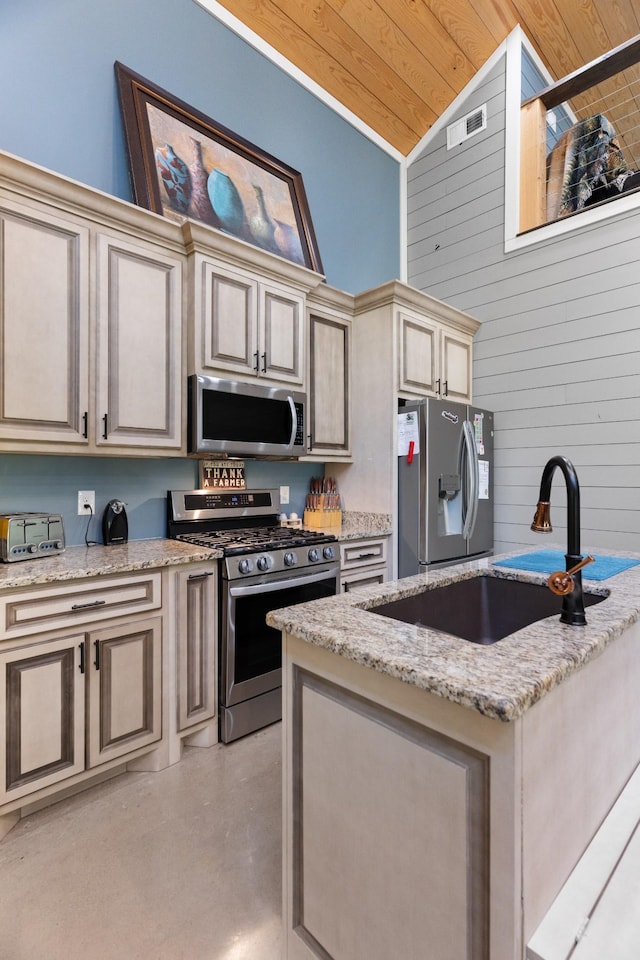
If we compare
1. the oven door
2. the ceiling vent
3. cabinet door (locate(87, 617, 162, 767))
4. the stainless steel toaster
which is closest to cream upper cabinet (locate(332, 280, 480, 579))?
the oven door

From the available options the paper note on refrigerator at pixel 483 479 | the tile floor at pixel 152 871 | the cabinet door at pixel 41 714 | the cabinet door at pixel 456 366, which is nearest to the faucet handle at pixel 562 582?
the tile floor at pixel 152 871

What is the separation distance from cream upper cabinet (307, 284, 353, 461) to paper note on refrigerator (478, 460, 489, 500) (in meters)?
0.94

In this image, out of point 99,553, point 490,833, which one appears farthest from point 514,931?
point 99,553

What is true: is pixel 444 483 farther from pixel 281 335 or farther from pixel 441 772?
pixel 441 772

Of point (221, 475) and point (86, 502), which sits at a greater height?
point (221, 475)

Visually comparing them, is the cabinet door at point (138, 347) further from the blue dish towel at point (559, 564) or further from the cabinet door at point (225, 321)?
the blue dish towel at point (559, 564)

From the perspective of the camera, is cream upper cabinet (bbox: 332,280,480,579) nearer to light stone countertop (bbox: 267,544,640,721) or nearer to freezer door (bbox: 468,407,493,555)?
freezer door (bbox: 468,407,493,555)

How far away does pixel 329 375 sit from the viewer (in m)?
3.24

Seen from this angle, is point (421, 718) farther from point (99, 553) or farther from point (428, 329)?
point (428, 329)

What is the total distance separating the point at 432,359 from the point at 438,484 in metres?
0.96

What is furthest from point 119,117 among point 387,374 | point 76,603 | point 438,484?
point 438,484

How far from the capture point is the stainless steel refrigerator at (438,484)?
9.89ft

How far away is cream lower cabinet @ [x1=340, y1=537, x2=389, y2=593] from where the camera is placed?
2871 mm

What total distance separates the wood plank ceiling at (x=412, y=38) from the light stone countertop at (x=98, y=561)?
3346 millimetres
